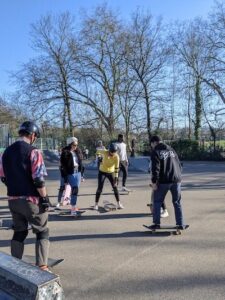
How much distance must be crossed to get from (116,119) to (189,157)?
8906 millimetres

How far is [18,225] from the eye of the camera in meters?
5.03

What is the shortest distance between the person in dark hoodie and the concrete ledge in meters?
5.22

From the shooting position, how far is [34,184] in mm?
4867

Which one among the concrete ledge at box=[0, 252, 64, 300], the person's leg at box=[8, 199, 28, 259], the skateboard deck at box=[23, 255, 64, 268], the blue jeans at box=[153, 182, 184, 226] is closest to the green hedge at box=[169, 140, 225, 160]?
the blue jeans at box=[153, 182, 184, 226]

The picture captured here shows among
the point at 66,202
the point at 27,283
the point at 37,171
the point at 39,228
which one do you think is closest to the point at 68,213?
the point at 66,202

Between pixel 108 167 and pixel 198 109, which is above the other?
pixel 198 109

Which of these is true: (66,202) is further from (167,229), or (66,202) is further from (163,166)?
(163,166)

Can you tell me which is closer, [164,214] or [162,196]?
[162,196]

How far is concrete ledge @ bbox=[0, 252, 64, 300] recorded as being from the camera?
196cm

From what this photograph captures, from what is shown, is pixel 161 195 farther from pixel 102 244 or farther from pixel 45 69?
pixel 45 69

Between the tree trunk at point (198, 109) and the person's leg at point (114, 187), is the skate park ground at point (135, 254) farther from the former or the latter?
A: the tree trunk at point (198, 109)

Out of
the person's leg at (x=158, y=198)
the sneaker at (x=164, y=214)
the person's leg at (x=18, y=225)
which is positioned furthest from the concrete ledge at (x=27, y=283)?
the sneaker at (x=164, y=214)

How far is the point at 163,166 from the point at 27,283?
5.44m

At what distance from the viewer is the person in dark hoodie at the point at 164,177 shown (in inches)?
285
